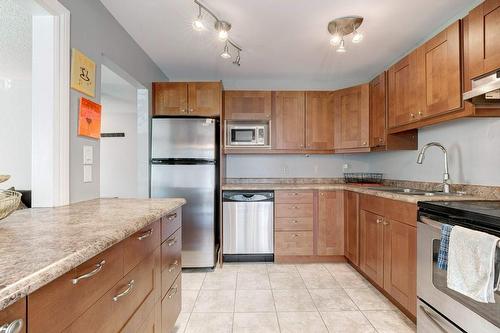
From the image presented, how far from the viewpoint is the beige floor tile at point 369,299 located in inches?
81.6

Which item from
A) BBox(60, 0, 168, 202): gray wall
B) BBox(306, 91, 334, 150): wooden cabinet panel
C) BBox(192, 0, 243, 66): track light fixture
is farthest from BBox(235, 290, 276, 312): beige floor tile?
BBox(192, 0, 243, 66): track light fixture

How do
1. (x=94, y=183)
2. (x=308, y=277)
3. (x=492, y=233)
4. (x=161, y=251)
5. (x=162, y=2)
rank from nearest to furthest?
(x=492, y=233)
(x=161, y=251)
(x=94, y=183)
(x=162, y=2)
(x=308, y=277)

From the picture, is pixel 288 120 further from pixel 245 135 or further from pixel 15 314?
pixel 15 314

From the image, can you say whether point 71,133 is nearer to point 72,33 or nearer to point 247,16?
point 72,33

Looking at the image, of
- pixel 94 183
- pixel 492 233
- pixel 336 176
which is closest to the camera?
pixel 492 233

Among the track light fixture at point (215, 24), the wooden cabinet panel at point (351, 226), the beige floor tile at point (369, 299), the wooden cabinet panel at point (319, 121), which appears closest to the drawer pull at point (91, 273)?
the track light fixture at point (215, 24)

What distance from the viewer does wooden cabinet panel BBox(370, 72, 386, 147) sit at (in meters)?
2.67

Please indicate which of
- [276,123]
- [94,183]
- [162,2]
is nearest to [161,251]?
[94,183]

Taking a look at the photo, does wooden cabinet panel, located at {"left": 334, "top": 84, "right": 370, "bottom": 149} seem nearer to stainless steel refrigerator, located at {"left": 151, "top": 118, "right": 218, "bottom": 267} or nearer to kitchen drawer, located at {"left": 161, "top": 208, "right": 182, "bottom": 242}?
stainless steel refrigerator, located at {"left": 151, "top": 118, "right": 218, "bottom": 267}

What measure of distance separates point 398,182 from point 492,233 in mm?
1900

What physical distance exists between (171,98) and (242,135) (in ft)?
3.13

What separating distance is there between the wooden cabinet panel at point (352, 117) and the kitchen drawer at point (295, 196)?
787 mm

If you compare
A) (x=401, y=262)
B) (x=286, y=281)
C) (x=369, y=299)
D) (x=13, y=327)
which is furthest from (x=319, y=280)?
(x=13, y=327)

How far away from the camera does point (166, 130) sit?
2.80 m
